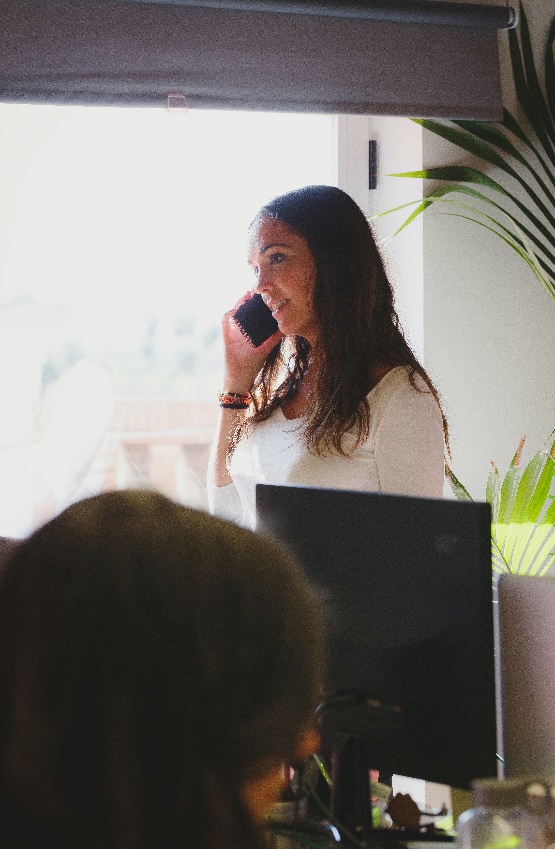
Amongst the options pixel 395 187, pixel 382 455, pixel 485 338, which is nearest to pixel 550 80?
pixel 395 187

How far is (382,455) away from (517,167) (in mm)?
1408

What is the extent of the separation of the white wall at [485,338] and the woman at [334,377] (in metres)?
0.79

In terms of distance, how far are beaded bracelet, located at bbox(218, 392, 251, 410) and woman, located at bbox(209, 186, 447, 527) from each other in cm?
7

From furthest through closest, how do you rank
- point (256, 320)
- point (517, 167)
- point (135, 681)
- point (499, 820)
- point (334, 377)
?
point (517, 167)
point (256, 320)
point (334, 377)
point (499, 820)
point (135, 681)

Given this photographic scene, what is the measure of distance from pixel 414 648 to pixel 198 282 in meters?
1.80

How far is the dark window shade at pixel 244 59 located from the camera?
2330 millimetres

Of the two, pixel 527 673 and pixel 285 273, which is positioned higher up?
pixel 285 273

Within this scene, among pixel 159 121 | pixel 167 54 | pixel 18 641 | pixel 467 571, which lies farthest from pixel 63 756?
pixel 159 121

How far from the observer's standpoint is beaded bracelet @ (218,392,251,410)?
2.11 metres

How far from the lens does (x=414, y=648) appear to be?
106 centimetres

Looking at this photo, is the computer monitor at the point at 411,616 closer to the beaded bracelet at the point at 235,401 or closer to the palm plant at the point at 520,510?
the beaded bracelet at the point at 235,401

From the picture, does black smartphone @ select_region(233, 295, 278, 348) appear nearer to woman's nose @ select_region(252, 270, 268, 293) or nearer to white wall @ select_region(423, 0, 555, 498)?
woman's nose @ select_region(252, 270, 268, 293)

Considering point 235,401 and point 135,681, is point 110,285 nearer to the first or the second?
point 235,401

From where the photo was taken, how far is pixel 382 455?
1.71 meters
